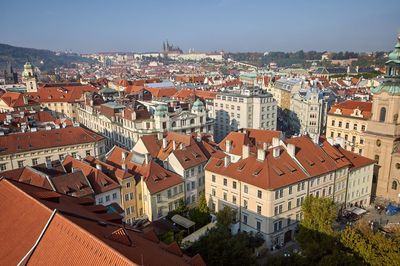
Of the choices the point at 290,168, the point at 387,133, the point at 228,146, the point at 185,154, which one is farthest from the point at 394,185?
the point at 185,154

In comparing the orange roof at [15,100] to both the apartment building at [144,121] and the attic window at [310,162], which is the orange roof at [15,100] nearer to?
the apartment building at [144,121]

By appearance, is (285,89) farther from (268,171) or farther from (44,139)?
(44,139)

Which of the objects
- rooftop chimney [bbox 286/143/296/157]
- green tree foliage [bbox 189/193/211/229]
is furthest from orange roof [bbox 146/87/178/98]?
rooftop chimney [bbox 286/143/296/157]

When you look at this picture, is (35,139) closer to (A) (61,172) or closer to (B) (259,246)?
(A) (61,172)

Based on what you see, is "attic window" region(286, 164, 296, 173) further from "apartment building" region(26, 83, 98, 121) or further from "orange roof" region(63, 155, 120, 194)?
"apartment building" region(26, 83, 98, 121)

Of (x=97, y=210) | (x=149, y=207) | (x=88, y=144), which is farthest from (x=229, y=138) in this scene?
(x=97, y=210)

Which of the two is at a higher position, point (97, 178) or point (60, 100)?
point (60, 100)

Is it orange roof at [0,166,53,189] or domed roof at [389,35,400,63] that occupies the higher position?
domed roof at [389,35,400,63]
